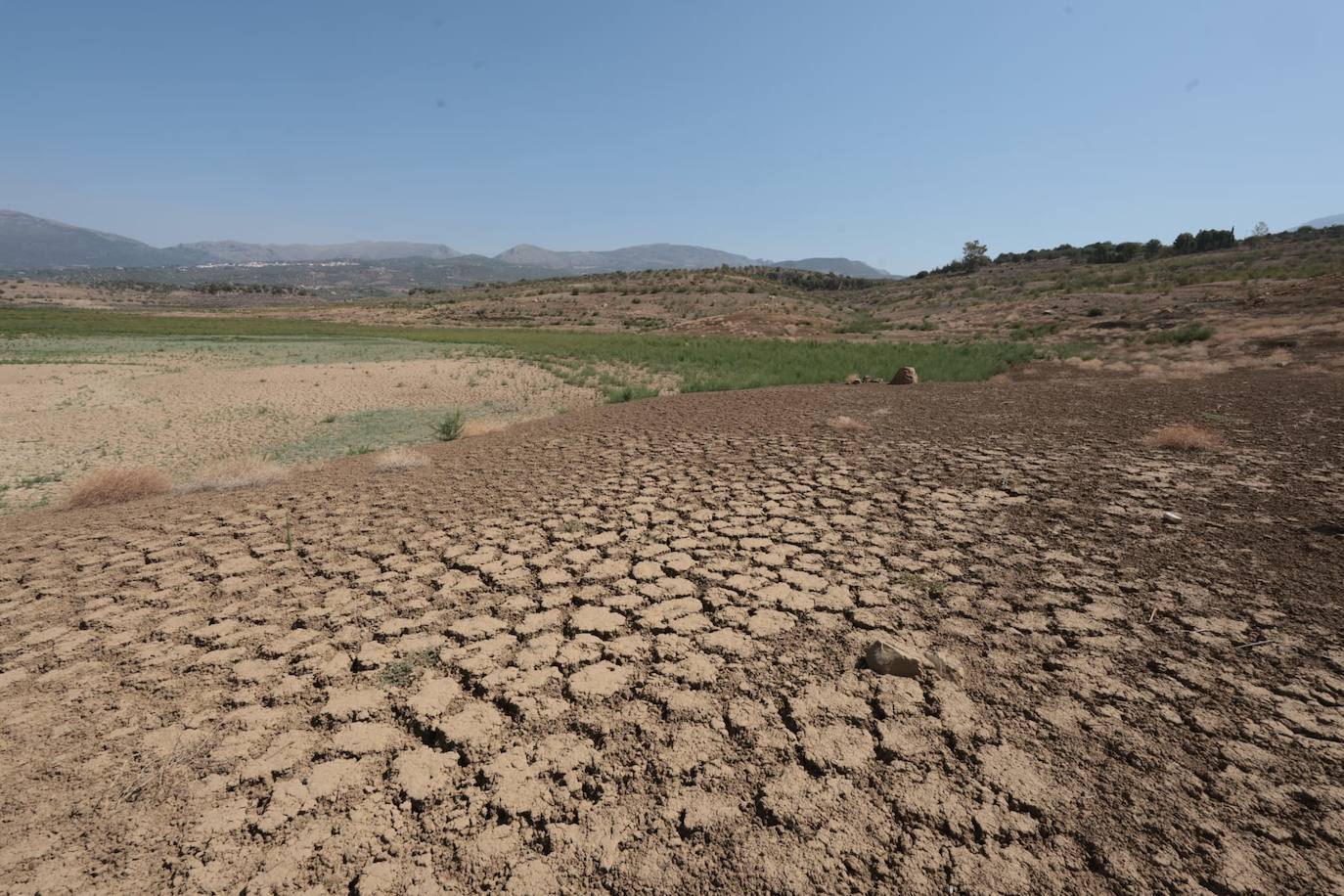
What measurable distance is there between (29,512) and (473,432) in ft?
15.5

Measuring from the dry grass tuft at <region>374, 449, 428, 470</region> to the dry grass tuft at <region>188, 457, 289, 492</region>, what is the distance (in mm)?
958

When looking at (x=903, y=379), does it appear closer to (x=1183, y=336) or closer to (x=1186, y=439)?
(x=1186, y=439)

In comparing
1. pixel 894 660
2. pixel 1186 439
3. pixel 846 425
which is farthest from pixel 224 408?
pixel 1186 439

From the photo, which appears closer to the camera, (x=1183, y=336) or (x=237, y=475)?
(x=237, y=475)

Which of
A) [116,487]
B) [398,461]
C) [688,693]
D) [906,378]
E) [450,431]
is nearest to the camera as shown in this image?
[688,693]

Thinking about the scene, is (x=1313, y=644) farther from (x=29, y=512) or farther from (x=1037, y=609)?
(x=29, y=512)

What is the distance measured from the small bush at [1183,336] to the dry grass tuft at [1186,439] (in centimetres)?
1289

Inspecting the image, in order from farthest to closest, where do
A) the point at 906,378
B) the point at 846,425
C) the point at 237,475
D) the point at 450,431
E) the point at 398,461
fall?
the point at 906,378 < the point at 450,431 < the point at 846,425 < the point at 398,461 < the point at 237,475

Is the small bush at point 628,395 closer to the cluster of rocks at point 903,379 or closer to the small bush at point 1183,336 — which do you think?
the cluster of rocks at point 903,379

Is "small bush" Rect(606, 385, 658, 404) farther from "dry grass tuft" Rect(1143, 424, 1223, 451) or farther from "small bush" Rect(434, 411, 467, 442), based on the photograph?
"dry grass tuft" Rect(1143, 424, 1223, 451)

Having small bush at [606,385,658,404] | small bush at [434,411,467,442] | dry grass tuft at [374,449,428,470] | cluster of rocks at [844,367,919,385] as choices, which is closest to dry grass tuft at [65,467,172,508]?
dry grass tuft at [374,449,428,470]

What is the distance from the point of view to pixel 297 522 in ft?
16.1

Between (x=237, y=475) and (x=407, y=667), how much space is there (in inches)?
189

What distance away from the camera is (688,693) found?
2646 millimetres
